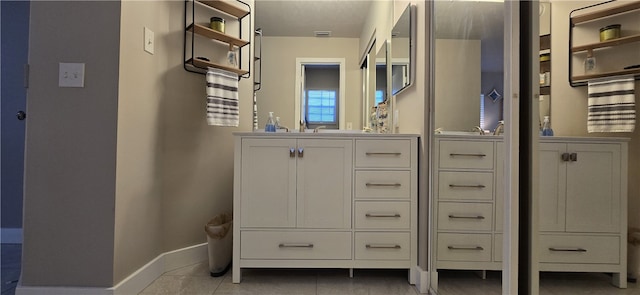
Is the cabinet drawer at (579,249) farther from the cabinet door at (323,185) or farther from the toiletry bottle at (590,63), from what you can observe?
the cabinet door at (323,185)

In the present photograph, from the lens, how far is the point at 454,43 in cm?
157

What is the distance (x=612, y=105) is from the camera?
82 centimetres

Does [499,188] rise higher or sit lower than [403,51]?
lower

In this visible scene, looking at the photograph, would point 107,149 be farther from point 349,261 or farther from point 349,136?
point 349,261

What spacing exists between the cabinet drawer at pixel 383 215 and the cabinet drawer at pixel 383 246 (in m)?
0.05

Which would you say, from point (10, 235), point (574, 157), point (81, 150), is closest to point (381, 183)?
point (574, 157)

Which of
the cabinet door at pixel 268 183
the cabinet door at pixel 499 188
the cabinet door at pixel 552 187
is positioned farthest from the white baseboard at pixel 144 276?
the cabinet door at pixel 552 187

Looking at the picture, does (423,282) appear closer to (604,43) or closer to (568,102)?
(568,102)

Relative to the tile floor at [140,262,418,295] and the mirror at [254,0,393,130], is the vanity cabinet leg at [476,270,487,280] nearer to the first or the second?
the tile floor at [140,262,418,295]

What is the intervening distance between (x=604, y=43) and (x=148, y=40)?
1.99 metres

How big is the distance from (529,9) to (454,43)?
0.51m

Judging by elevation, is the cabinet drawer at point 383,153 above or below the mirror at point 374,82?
below

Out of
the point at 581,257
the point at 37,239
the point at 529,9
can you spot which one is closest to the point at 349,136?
the point at 529,9

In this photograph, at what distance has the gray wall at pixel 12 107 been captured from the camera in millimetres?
2395
